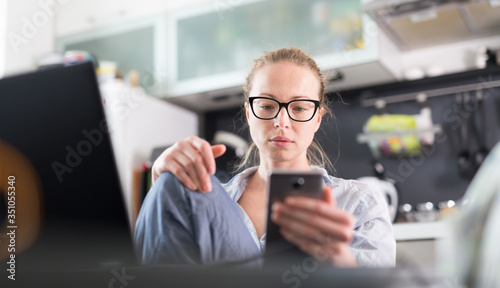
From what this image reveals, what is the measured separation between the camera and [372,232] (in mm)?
770

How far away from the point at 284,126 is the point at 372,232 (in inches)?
8.6

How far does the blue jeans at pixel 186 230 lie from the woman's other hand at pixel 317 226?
0.16 m

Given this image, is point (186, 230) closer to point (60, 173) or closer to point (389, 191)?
point (60, 173)

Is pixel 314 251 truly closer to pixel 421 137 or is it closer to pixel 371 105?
pixel 421 137

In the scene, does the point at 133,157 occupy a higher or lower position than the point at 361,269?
higher

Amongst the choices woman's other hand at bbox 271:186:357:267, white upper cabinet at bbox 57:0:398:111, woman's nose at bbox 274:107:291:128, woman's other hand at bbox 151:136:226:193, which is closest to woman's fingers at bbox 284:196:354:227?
woman's other hand at bbox 271:186:357:267

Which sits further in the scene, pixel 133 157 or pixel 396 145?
pixel 133 157

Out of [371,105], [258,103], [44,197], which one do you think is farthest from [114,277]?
[371,105]

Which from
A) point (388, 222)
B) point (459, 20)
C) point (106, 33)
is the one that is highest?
point (106, 33)

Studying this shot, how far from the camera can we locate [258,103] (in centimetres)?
83

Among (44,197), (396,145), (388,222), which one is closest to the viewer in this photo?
(44,197)

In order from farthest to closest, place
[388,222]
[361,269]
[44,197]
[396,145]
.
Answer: [396,145] → [388,222] → [44,197] → [361,269]

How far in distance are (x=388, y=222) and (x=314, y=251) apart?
1.21 feet

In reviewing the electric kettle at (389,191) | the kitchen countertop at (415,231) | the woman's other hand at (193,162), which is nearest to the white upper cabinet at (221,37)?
the electric kettle at (389,191)
